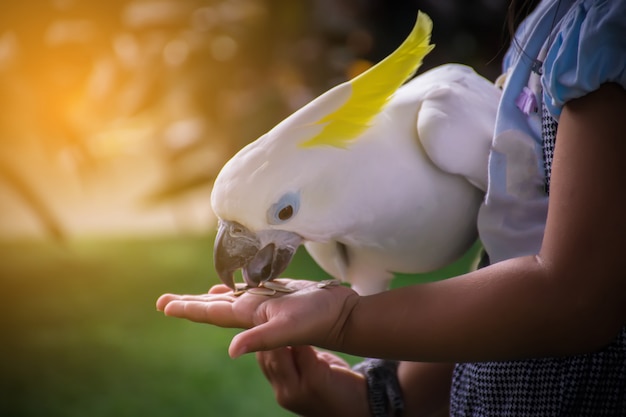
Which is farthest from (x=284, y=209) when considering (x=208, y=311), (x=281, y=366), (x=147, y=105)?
(x=147, y=105)

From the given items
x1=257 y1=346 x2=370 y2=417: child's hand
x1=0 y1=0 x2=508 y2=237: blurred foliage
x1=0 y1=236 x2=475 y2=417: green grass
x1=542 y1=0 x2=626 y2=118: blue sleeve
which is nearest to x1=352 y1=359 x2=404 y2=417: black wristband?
x1=257 y1=346 x2=370 y2=417: child's hand

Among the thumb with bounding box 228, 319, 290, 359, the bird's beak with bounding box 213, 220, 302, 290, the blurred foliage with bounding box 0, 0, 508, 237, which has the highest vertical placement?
the blurred foliage with bounding box 0, 0, 508, 237

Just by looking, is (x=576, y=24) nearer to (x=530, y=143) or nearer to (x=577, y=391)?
(x=530, y=143)

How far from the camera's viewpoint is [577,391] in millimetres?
650

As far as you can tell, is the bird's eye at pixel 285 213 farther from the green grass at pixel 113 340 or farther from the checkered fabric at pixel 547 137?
the green grass at pixel 113 340

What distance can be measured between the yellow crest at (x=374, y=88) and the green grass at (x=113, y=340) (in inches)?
43.5

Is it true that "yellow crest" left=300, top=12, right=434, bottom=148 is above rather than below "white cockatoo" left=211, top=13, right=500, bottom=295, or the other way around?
above

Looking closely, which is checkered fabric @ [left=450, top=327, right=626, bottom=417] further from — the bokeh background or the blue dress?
the bokeh background

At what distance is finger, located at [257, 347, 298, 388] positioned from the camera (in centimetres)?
81

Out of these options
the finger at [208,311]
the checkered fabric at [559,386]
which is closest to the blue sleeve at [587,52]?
the checkered fabric at [559,386]

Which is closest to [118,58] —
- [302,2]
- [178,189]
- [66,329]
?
[178,189]

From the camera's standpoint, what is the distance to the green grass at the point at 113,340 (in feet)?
5.52

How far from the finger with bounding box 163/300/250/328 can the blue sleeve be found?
1.15 ft

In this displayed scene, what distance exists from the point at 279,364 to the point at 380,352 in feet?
0.77
